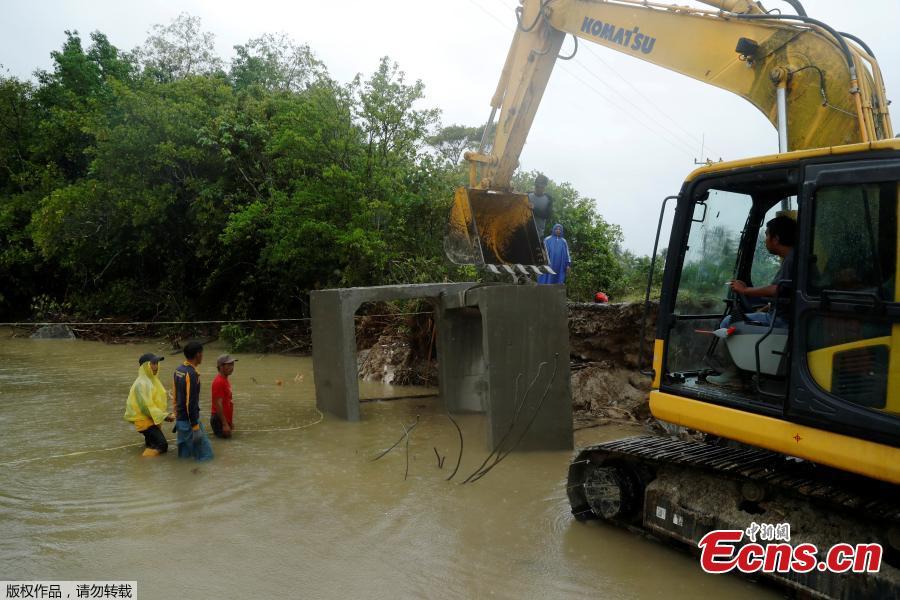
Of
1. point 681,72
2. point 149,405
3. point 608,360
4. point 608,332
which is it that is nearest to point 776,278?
point 681,72

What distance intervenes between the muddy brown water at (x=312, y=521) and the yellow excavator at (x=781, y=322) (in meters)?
0.55

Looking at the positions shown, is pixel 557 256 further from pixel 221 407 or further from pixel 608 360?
pixel 221 407

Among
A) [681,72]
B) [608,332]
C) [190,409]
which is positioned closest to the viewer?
[681,72]

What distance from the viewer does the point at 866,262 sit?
3.57 meters

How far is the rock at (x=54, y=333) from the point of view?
19.2 meters

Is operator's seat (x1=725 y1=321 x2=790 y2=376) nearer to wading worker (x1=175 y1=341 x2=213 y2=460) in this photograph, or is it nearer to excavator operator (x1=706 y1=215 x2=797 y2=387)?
excavator operator (x1=706 y1=215 x2=797 y2=387)

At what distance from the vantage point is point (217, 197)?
58.4 ft

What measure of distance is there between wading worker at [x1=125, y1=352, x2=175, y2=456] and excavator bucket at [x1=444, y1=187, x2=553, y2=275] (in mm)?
3828

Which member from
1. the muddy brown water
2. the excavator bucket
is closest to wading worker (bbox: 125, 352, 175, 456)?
the muddy brown water

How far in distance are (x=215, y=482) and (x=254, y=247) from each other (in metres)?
13.0

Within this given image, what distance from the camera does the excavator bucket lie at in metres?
8.42

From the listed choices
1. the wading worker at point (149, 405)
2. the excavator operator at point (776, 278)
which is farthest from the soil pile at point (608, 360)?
the wading worker at point (149, 405)

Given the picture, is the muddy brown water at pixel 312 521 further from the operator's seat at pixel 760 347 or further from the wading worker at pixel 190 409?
the operator's seat at pixel 760 347

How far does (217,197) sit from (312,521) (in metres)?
14.1
